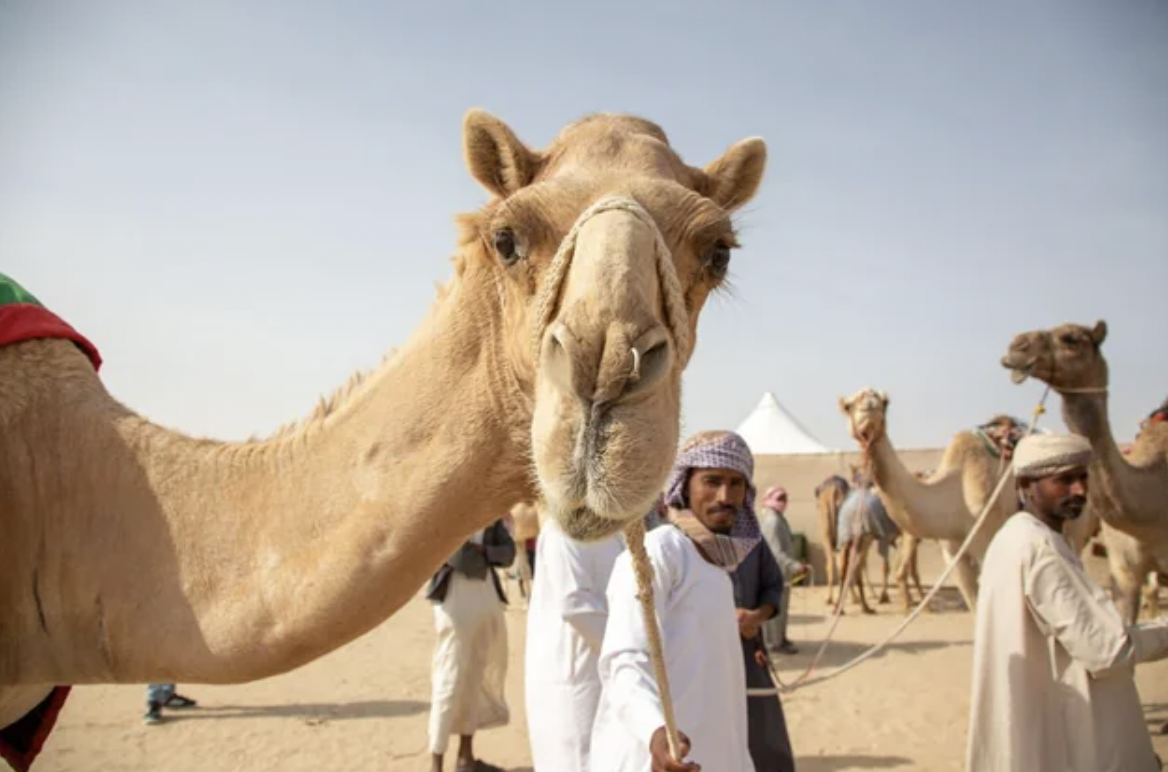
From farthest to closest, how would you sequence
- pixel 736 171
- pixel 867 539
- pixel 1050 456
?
pixel 867 539 → pixel 1050 456 → pixel 736 171

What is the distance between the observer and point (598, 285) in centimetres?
159

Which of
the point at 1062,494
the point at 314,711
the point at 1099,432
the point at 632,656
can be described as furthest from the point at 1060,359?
the point at 314,711

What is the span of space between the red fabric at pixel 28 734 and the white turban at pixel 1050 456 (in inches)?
185

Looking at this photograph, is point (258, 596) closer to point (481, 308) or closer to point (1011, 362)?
point (481, 308)

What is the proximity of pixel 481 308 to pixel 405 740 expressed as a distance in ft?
25.5

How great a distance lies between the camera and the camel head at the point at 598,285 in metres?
1.54

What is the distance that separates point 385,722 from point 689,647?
7144 millimetres

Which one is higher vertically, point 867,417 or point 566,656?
point 867,417

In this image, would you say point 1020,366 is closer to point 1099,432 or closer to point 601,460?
point 1099,432

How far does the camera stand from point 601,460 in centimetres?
154

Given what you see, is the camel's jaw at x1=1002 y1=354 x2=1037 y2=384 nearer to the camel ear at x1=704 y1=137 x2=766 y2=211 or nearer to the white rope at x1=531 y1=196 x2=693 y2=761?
the camel ear at x1=704 y1=137 x2=766 y2=211

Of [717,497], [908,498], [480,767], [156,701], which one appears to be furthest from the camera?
[908,498]

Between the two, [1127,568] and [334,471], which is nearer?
[334,471]

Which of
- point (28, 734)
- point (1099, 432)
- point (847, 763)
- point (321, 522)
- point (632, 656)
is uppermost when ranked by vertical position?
point (1099, 432)
